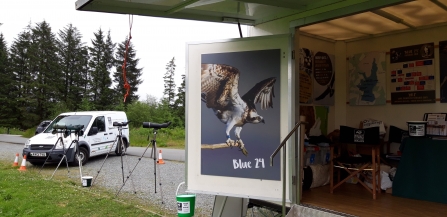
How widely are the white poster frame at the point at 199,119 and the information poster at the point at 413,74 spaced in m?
2.41

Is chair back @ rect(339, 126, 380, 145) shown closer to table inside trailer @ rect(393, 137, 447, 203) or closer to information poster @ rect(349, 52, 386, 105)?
table inside trailer @ rect(393, 137, 447, 203)

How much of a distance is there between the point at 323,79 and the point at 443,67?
1575 millimetres

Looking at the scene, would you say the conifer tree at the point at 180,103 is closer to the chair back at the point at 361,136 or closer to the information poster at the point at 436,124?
the chair back at the point at 361,136

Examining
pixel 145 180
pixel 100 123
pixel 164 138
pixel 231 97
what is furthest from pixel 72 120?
pixel 164 138

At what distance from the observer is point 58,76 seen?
115 ft

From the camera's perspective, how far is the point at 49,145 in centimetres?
1086

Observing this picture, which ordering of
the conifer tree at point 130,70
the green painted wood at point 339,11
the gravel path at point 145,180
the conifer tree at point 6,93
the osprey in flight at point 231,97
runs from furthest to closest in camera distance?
1. the conifer tree at point 130,70
2. the conifer tree at point 6,93
3. the gravel path at point 145,180
4. the osprey in flight at point 231,97
5. the green painted wood at point 339,11

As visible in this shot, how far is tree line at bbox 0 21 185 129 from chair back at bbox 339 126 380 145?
88.4 feet

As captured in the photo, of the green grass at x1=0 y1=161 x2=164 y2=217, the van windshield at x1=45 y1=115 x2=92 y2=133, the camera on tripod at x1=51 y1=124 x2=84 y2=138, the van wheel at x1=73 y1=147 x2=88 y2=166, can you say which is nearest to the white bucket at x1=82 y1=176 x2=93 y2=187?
the green grass at x1=0 y1=161 x2=164 y2=217

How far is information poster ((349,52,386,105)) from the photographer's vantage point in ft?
18.9

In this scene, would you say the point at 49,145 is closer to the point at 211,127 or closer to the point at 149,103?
the point at 211,127

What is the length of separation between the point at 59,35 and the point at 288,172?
3707cm

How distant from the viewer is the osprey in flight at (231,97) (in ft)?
13.5

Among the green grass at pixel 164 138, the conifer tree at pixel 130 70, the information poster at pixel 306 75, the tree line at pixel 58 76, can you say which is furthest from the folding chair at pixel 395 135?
the conifer tree at pixel 130 70
